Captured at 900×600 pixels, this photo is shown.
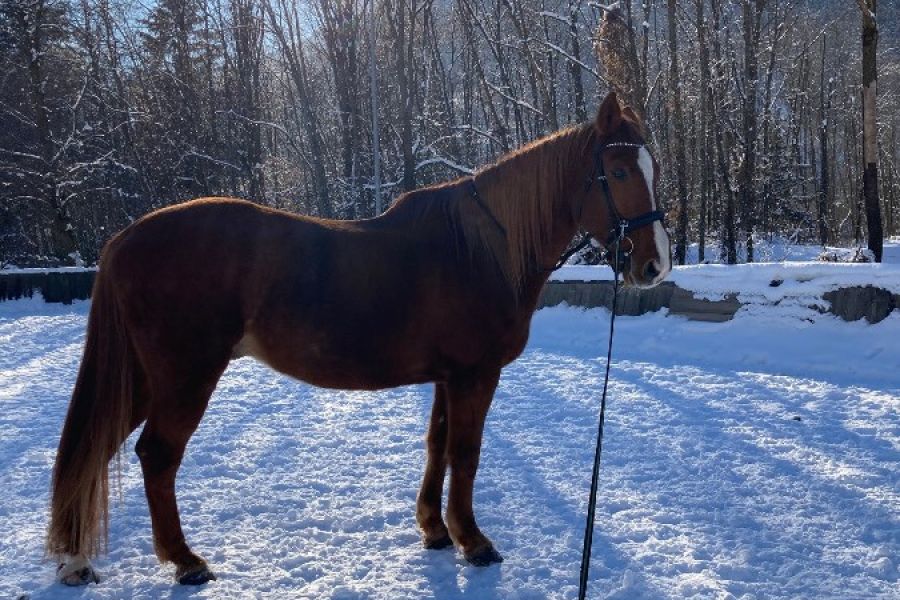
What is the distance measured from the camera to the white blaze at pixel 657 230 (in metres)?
2.95

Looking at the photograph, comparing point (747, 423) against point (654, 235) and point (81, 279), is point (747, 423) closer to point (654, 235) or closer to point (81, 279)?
point (654, 235)

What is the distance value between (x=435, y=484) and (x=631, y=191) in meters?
1.72

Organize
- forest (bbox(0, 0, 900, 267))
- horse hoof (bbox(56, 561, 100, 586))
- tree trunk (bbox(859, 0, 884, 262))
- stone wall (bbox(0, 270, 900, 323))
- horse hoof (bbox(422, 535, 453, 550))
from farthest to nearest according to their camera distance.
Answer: forest (bbox(0, 0, 900, 267)) → tree trunk (bbox(859, 0, 884, 262)) → stone wall (bbox(0, 270, 900, 323)) → horse hoof (bbox(422, 535, 453, 550)) → horse hoof (bbox(56, 561, 100, 586))

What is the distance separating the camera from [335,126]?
2767cm

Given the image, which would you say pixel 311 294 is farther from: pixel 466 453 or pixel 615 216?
pixel 615 216

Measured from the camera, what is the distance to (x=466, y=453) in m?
3.14

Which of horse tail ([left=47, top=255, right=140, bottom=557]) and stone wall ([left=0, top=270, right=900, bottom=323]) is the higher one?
stone wall ([left=0, top=270, right=900, bottom=323])

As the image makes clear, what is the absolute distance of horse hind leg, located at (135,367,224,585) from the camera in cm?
292

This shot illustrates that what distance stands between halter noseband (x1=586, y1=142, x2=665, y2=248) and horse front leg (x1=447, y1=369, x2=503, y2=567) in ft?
2.75

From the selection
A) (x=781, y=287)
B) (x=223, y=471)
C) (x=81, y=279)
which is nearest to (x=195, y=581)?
(x=223, y=471)

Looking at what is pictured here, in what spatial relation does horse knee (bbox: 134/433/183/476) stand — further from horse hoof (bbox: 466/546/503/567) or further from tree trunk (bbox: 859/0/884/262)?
tree trunk (bbox: 859/0/884/262)

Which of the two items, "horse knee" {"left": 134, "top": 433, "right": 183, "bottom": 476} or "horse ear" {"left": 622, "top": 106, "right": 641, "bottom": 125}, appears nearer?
"horse knee" {"left": 134, "top": 433, "right": 183, "bottom": 476}

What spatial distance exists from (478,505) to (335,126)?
2586cm

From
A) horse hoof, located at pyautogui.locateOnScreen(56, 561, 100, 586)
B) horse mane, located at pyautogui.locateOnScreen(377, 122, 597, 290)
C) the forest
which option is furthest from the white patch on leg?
the forest
